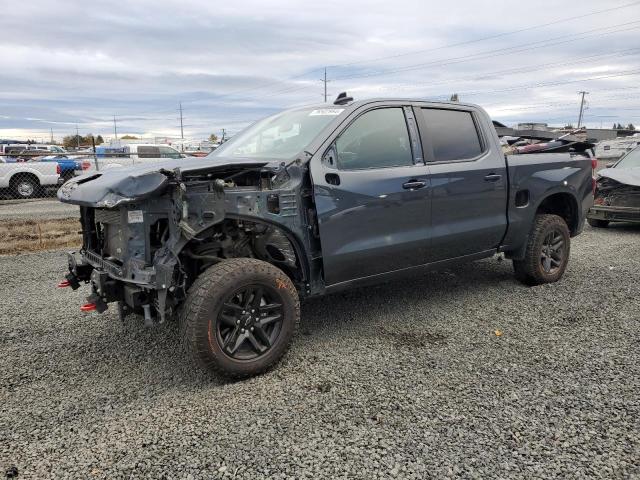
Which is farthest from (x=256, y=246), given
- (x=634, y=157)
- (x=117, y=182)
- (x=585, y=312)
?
(x=634, y=157)

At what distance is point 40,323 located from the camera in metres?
4.61

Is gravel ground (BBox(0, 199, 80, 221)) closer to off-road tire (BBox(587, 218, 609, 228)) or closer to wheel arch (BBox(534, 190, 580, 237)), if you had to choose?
wheel arch (BBox(534, 190, 580, 237))

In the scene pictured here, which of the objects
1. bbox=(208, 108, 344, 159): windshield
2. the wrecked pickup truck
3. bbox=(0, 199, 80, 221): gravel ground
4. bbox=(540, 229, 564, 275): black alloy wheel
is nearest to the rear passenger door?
bbox=(540, 229, 564, 275): black alloy wheel

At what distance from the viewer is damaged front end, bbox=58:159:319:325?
3.24m

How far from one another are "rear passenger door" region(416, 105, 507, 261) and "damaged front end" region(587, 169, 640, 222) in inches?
189

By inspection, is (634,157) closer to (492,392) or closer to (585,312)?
(585,312)

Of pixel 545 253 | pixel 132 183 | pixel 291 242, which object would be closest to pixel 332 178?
pixel 291 242

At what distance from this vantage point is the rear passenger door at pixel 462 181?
14.8 feet

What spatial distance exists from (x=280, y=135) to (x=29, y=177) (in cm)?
1504

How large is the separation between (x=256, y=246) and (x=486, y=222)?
232 centimetres

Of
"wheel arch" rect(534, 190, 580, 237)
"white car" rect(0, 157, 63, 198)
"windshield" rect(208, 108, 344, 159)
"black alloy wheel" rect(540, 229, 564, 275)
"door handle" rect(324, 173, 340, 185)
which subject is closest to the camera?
"door handle" rect(324, 173, 340, 185)

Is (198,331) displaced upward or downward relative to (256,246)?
downward

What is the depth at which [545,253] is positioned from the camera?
561cm

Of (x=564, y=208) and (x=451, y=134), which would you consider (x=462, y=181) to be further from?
(x=564, y=208)
